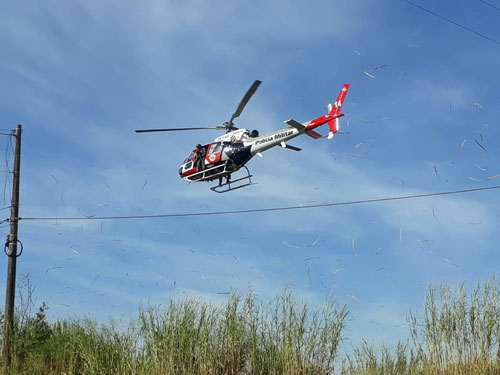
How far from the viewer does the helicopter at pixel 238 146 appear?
16672mm

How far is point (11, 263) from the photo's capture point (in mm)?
16844

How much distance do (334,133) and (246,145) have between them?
2.37 metres

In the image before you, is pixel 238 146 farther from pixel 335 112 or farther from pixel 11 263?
pixel 11 263

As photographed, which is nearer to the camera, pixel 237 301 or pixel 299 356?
pixel 299 356

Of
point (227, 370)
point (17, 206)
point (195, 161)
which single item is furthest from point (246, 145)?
point (227, 370)

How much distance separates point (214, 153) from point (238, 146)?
0.92 metres

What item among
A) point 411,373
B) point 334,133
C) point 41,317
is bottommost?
point 411,373

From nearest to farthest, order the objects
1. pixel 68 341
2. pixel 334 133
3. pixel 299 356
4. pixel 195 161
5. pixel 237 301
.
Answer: pixel 299 356 → pixel 237 301 → pixel 68 341 → pixel 334 133 → pixel 195 161

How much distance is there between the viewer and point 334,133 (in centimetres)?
1691

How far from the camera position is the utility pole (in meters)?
16.2

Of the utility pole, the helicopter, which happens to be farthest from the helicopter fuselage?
the utility pole

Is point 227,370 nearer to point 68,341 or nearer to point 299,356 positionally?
point 299,356

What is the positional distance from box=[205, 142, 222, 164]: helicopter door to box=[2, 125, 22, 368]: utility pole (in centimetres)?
511

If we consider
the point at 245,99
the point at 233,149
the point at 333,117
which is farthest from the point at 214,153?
the point at 333,117
